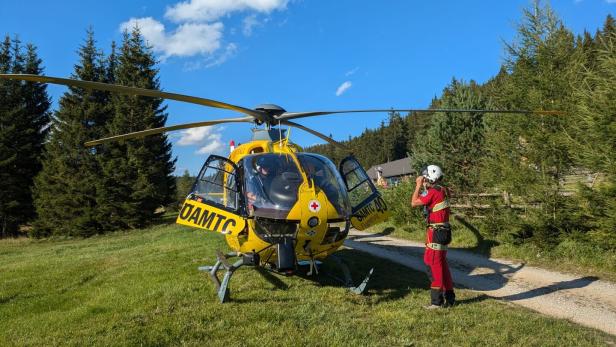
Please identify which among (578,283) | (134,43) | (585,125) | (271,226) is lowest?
(578,283)

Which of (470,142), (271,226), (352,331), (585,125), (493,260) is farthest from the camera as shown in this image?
(470,142)

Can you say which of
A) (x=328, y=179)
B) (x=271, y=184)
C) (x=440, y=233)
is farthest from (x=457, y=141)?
(x=271, y=184)

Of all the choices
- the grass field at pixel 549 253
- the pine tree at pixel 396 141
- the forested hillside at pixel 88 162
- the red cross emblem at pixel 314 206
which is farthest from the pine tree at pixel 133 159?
the pine tree at pixel 396 141

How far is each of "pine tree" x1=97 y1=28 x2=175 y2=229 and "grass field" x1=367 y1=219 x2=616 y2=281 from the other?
2262cm

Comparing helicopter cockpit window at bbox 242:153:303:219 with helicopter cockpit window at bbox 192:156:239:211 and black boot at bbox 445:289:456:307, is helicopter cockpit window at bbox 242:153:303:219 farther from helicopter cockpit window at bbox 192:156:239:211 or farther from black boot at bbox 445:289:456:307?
black boot at bbox 445:289:456:307

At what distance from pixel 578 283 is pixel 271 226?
6738mm

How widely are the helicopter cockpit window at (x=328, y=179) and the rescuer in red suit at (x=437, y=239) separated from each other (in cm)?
145

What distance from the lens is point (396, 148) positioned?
105m

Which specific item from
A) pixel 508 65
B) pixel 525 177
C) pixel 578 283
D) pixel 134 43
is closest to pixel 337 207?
pixel 578 283

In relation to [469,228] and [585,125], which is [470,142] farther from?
[585,125]

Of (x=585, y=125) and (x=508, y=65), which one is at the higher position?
(x=508, y=65)

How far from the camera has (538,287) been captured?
844 cm

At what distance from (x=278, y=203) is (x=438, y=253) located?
2862 millimetres

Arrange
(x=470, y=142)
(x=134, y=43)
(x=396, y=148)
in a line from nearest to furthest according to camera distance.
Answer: (x=470, y=142)
(x=134, y=43)
(x=396, y=148)
